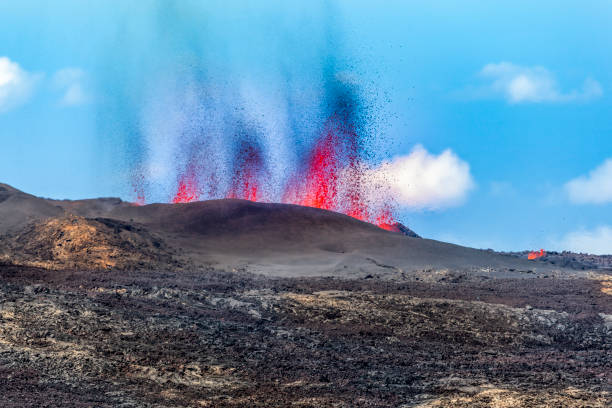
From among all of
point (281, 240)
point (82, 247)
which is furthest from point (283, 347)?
point (281, 240)

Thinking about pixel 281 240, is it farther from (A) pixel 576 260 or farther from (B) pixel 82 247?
(A) pixel 576 260

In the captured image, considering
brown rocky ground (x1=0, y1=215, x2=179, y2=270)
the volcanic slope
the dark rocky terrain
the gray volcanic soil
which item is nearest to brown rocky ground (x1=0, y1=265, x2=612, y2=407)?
the gray volcanic soil

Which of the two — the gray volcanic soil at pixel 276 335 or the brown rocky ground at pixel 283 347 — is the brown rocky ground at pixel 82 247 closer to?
the gray volcanic soil at pixel 276 335

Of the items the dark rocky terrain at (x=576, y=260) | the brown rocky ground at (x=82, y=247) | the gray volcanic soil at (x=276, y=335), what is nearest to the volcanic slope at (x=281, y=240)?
the gray volcanic soil at (x=276, y=335)

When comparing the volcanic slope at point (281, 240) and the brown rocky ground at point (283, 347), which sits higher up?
the volcanic slope at point (281, 240)

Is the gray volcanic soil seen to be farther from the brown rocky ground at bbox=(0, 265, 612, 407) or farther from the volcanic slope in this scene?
the volcanic slope
